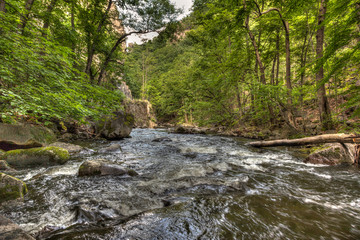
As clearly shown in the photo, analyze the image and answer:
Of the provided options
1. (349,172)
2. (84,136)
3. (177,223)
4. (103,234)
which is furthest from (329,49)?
(84,136)

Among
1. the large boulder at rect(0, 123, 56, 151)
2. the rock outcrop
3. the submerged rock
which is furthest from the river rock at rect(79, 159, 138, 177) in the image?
the rock outcrop

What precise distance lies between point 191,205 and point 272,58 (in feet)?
41.6

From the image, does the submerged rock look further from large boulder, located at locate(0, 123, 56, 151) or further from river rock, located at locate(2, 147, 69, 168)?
large boulder, located at locate(0, 123, 56, 151)

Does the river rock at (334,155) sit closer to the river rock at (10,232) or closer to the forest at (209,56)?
the forest at (209,56)

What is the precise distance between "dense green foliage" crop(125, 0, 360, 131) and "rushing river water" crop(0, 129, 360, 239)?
2124 millimetres

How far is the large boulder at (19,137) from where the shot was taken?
4.78 m

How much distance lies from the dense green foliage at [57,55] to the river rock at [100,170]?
129cm

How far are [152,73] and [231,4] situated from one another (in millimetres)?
32343

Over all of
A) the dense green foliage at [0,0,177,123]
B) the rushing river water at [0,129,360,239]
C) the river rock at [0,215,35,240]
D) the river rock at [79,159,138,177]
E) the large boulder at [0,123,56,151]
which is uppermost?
the dense green foliage at [0,0,177,123]

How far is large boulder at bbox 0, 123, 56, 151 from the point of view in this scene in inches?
188

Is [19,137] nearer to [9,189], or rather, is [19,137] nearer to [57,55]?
[57,55]

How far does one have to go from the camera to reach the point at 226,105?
44.3 feet

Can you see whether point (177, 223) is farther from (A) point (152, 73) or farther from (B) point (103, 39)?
(A) point (152, 73)

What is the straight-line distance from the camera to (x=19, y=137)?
5.00 m
